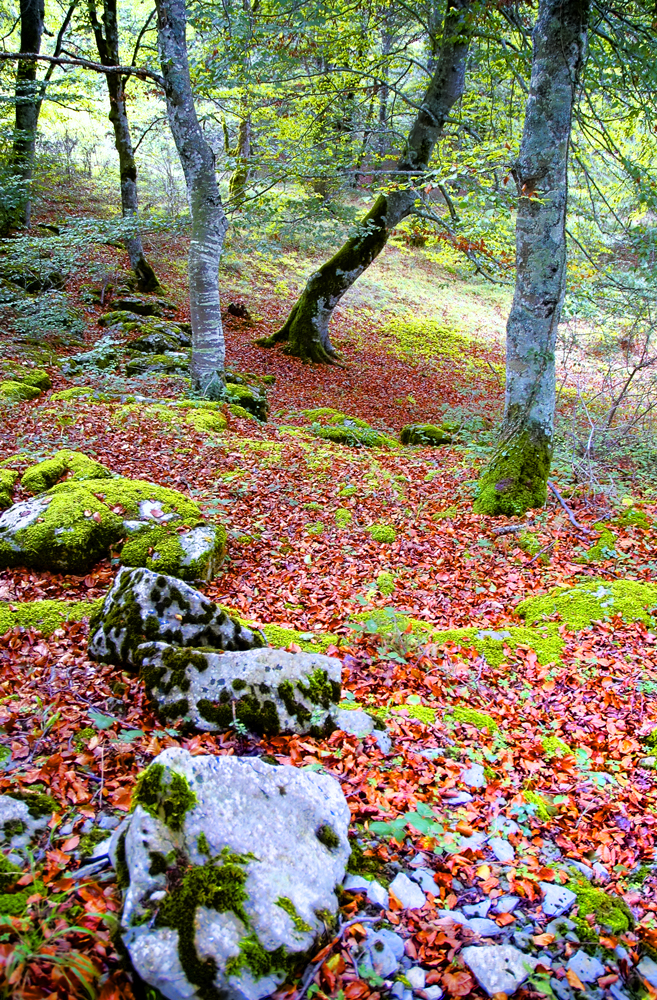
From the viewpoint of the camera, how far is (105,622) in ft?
12.4

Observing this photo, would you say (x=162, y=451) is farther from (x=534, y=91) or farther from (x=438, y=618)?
(x=534, y=91)

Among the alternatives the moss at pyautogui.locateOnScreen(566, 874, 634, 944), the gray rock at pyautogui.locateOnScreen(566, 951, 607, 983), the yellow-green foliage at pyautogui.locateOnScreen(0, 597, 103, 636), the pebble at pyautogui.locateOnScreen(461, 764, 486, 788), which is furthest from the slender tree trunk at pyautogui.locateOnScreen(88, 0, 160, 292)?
the gray rock at pyautogui.locateOnScreen(566, 951, 607, 983)

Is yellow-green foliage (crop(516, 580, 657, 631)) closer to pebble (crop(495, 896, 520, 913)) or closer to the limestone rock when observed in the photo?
the limestone rock

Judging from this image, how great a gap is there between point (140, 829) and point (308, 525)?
452 centimetres

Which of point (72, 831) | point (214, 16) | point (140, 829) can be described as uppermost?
point (214, 16)

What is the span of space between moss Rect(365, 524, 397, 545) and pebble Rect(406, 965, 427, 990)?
437cm

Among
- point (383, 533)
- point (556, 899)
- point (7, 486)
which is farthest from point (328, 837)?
point (7, 486)

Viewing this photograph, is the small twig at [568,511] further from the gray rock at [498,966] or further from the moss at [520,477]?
the gray rock at [498,966]

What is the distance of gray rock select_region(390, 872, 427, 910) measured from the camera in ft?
8.21

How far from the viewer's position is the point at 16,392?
895cm

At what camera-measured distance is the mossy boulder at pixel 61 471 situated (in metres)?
5.96

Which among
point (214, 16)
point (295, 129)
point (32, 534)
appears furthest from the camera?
point (295, 129)

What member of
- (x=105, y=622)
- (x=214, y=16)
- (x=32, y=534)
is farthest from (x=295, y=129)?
(x=105, y=622)

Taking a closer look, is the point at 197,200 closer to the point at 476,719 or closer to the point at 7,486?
the point at 7,486
